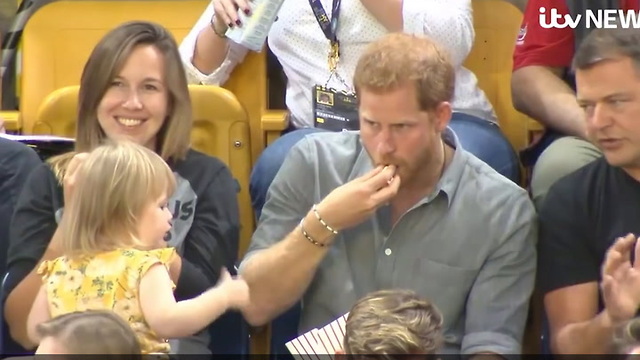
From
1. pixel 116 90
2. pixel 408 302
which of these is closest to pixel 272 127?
pixel 116 90

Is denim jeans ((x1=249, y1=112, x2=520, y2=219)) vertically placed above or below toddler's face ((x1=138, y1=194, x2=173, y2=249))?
below

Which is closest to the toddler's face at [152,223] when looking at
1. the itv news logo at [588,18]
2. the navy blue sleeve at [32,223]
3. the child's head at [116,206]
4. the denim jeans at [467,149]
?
the child's head at [116,206]

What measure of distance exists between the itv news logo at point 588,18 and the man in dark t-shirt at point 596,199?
0.51 m

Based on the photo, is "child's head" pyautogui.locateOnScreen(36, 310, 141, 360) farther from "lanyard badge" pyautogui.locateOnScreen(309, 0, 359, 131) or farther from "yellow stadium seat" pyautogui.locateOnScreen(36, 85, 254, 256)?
"lanyard badge" pyautogui.locateOnScreen(309, 0, 359, 131)

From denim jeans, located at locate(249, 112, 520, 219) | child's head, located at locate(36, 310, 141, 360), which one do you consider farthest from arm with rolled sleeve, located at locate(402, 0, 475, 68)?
child's head, located at locate(36, 310, 141, 360)

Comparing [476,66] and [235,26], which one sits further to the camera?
[476,66]

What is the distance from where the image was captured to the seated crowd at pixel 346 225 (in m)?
2.08

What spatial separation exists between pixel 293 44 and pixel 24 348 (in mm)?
1159

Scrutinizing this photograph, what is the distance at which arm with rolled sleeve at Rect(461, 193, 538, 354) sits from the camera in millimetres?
2230

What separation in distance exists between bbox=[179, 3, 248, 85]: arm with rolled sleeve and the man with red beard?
790mm

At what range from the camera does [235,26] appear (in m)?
2.99

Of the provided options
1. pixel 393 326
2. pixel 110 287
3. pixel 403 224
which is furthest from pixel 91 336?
pixel 403 224

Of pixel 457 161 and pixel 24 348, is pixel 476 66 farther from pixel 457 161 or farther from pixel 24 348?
pixel 24 348

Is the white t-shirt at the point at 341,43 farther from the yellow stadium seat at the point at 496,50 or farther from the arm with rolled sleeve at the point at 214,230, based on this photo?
the arm with rolled sleeve at the point at 214,230
